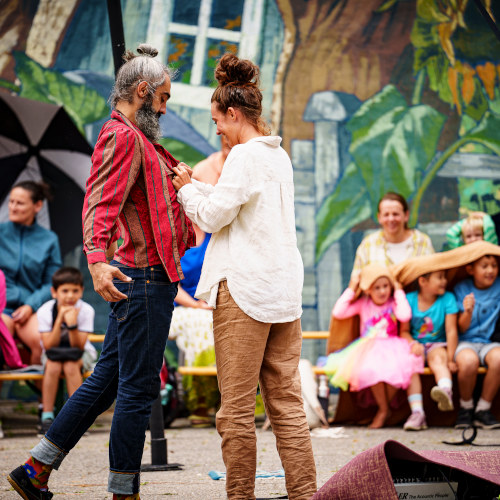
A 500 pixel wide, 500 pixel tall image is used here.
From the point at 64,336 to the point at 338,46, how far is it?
434 centimetres

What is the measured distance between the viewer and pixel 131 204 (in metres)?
3.47

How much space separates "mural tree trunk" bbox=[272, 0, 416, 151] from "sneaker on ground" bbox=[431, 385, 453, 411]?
12.1ft

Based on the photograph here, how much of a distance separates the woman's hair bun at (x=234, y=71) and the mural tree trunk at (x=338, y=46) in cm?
558

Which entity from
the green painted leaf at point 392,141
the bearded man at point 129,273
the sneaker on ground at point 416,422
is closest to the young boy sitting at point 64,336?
the sneaker on ground at point 416,422

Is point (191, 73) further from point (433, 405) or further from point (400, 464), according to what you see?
point (400, 464)

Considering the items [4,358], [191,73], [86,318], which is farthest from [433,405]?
[191,73]

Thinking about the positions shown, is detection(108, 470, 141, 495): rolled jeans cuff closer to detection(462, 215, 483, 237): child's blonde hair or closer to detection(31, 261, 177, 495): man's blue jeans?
detection(31, 261, 177, 495): man's blue jeans

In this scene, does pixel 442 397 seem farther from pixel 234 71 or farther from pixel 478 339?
pixel 234 71

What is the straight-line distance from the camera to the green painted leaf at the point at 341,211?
29.2 ft

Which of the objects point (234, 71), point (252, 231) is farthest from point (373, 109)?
point (252, 231)

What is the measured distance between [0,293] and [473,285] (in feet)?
12.2

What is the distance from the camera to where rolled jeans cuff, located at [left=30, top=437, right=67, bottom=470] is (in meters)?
3.45

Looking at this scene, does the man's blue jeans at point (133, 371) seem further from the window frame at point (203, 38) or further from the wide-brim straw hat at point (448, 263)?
the window frame at point (203, 38)

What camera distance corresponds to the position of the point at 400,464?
10.2 ft
